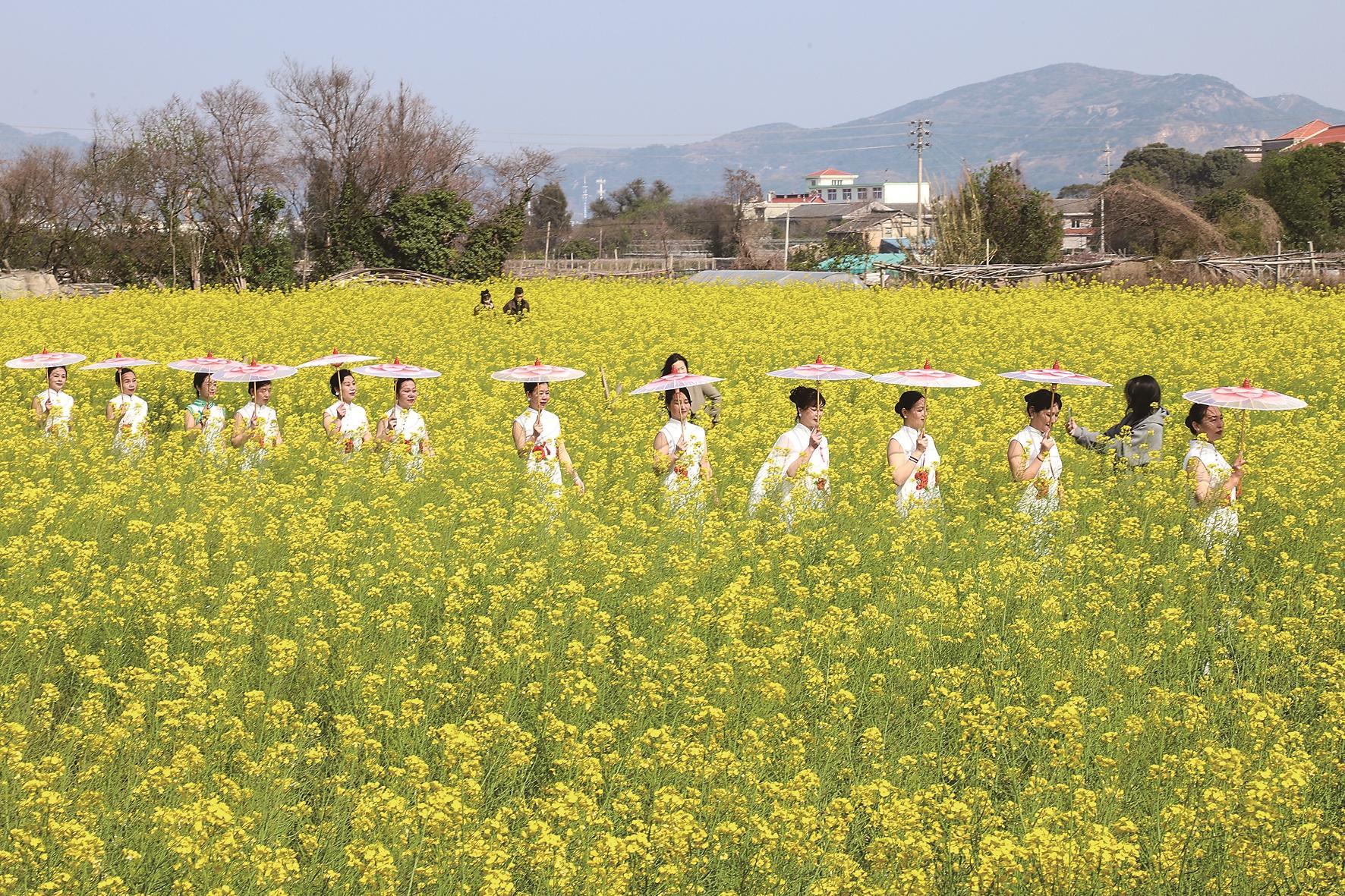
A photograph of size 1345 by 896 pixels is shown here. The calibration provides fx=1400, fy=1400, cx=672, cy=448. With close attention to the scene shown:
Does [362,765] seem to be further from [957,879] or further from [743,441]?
[743,441]

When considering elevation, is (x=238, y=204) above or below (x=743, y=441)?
above

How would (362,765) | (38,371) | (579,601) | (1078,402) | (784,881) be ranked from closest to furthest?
1. (784,881)
2. (362,765)
3. (579,601)
4. (1078,402)
5. (38,371)

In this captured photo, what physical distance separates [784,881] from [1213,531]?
521 cm

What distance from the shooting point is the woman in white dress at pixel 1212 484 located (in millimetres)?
9086

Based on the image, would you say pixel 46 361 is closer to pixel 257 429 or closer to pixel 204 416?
pixel 204 416

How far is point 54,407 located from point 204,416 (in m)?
1.86

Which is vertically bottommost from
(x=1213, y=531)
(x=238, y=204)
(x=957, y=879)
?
(x=957, y=879)

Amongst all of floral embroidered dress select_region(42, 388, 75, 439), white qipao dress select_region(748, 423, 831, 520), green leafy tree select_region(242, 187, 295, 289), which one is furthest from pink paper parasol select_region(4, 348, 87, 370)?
green leafy tree select_region(242, 187, 295, 289)

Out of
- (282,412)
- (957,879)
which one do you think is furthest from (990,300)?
(957,879)

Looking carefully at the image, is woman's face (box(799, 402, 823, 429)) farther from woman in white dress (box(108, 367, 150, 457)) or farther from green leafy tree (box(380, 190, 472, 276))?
green leafy tree (box(380, 190, 472, 276))

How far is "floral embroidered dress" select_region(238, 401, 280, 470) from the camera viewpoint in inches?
440

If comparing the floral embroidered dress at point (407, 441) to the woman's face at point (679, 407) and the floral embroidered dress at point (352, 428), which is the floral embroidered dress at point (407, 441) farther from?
the woman's face at point (679, 407)

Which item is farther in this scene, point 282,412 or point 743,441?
point 282,412

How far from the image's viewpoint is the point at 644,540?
9219 mm
